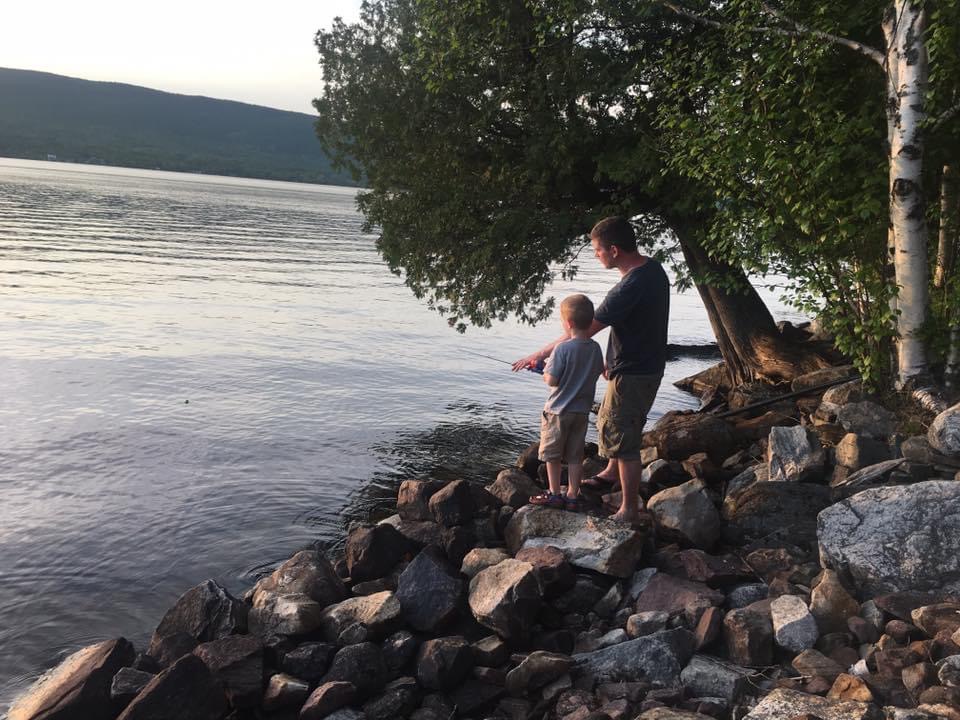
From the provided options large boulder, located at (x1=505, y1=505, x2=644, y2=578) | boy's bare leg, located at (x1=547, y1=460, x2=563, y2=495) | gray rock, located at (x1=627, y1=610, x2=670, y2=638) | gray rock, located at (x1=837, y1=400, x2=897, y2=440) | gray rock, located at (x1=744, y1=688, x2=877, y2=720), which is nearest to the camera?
gray rock, located at (x1=744, y1=688, x2=877, y2=720)

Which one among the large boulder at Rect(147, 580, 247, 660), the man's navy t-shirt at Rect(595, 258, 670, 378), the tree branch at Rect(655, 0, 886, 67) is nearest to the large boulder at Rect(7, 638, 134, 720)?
the large boulder at Rect(147, 580, 247, 660)

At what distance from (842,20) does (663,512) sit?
26.2ft

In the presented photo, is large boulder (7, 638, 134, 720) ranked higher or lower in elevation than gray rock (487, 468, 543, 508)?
lower

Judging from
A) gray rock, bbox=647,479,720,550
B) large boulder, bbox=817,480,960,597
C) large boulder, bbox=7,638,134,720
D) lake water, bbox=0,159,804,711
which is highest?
large boulder, bbox=817,480,960,597

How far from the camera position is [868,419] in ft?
30.7

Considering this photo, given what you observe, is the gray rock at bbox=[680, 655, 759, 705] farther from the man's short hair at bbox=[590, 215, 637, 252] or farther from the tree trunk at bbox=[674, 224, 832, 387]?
the tree trunk at bbox=[674, 224, 832, 387]

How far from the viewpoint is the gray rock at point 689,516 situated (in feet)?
24.5

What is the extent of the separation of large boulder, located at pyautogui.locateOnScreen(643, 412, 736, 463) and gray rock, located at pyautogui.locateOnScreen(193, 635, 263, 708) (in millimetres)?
6054

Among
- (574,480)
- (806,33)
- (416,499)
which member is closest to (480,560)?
(574,480)

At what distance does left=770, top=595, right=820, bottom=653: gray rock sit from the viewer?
5.43 metres

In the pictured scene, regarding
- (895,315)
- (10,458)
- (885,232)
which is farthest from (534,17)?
(10,458)

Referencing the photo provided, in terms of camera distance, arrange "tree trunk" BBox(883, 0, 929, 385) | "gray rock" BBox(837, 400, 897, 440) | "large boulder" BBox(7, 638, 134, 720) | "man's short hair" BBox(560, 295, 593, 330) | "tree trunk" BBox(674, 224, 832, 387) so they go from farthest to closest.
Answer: "tree trunk" BBox(674, 224, 832, 387) < "gray rock" BBox(837, 400, 897, 440) < "tree trunk" BBox(883, 0, 929, 385) < "man's short hair" BBox(560, 295, 593, 330) < "large boulder" BBox(7, 638, 134, 720)

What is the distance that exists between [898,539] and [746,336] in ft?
36.0

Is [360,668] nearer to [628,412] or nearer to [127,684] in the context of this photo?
[127,684]
